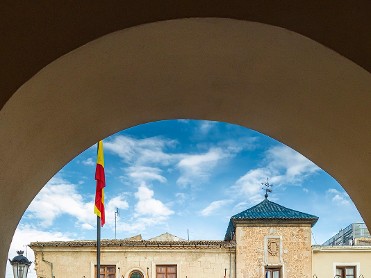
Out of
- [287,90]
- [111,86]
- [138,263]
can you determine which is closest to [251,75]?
[287,90]

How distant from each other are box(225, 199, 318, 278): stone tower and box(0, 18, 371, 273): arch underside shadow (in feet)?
69.7

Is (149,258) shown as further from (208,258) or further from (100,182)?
(100,182)

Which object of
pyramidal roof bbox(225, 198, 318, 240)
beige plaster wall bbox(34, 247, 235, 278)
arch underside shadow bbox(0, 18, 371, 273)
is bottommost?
beige plaster wall bbox(34, 247, 235, 278)

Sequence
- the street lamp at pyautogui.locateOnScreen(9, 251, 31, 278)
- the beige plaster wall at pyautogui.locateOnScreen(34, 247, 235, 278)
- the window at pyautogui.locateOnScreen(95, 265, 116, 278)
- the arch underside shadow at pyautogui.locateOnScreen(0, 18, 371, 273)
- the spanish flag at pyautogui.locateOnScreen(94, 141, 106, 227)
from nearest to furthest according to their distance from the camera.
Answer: the arch underside shadow at pyautogui.locateOnScreen(0, 18, 371, 273)
the street lamp at pyautogui.locateOnScreen(9, 251, 31, 278)
the spanish flag at pyautogui.locateOnScreen(94, 141, 106, 227)
the beige plaster wall at pyautogui.locateOnScreen(34, 247, 235, 278)
the window at pyautogui.locateOnScreen(95, 265, 116, 278)

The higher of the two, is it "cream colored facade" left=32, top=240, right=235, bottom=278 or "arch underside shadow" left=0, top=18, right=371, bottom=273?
"arch underside shadow" left=0, top=18, right=371, bottom=273

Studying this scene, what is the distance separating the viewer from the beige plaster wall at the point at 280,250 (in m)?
23.4

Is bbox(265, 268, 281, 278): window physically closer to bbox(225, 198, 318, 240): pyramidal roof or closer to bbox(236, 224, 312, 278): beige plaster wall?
bbox(236, 224, 312, 278): beige plaster wall

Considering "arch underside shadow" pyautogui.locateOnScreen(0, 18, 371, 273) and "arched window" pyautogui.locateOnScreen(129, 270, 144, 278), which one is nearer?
"arch underside shadow" pyautogui.locateOnScreen(0, 18, 371, 273)

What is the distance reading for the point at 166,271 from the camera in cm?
2316

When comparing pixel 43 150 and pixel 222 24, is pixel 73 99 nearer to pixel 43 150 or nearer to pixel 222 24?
pixel 43 150

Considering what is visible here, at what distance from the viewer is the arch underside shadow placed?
1.90 meters

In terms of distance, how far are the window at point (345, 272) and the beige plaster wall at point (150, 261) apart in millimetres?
4200

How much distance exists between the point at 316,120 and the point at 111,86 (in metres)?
0.87

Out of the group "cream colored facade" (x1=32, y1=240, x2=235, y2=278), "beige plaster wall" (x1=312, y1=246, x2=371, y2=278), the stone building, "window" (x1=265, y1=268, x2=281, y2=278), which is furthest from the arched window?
"beige plaster wall" (x1=312, y1=246, x2=371, y2=278)
